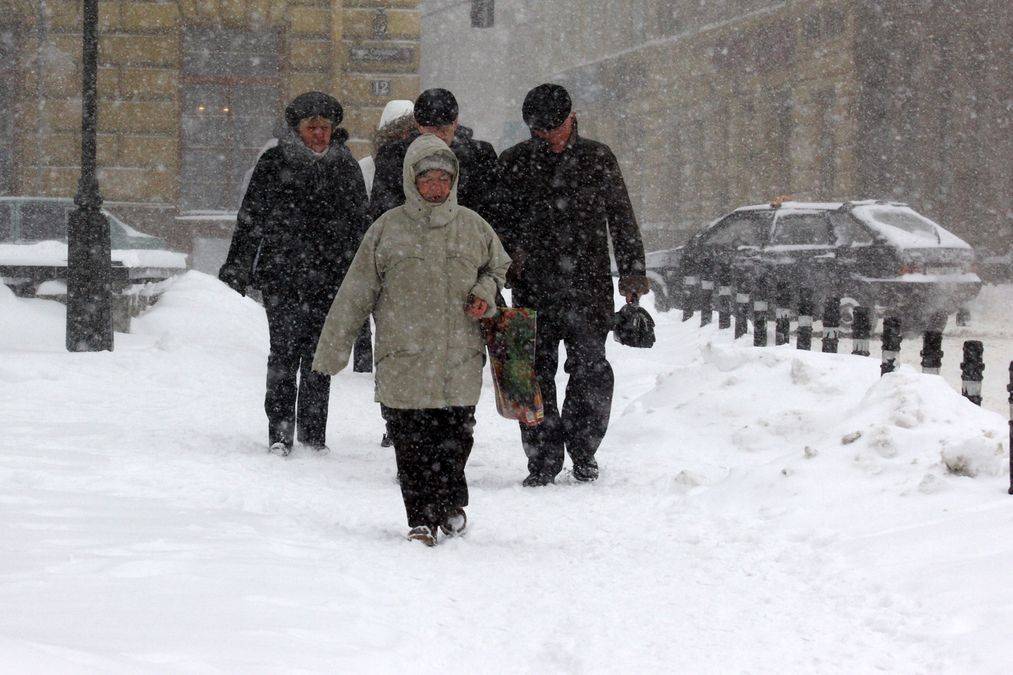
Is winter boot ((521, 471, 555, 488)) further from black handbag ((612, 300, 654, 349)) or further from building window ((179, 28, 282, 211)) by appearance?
building window ((179, 28, 282, 211))

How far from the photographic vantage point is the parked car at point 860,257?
50.5 ft

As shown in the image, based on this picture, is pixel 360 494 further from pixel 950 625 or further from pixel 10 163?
pixel 10 163

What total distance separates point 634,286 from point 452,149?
3.66ft

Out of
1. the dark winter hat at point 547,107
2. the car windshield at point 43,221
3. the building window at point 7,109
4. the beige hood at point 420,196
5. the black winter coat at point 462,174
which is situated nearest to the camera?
the beige hood at point 420,196

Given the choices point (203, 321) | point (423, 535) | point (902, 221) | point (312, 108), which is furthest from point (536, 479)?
point (902, 221)

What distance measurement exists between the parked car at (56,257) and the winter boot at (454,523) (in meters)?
7.61

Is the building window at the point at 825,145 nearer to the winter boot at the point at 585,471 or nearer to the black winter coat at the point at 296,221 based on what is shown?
the black winter coat at the point at 296,221

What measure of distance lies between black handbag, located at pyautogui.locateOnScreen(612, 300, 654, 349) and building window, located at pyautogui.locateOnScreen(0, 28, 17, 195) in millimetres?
16933

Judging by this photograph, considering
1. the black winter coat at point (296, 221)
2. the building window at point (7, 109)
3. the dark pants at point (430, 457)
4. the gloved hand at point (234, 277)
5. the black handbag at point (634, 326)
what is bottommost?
the dark pants at point (430, 457)

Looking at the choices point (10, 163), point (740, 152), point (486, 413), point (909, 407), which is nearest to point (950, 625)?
point (909, 407)

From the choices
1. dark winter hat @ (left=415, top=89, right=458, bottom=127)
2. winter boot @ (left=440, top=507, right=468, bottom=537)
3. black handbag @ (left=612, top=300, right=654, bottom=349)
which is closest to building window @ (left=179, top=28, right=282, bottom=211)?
dark winter hat @ (left=415, top=89, right=458, bottom=127)

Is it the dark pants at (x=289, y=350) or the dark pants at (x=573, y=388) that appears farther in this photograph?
the dark pants at (x=289, y=350)

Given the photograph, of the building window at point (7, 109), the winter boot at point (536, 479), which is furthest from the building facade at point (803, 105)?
the winter boot at point (536, 479)

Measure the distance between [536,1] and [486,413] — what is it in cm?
3927
